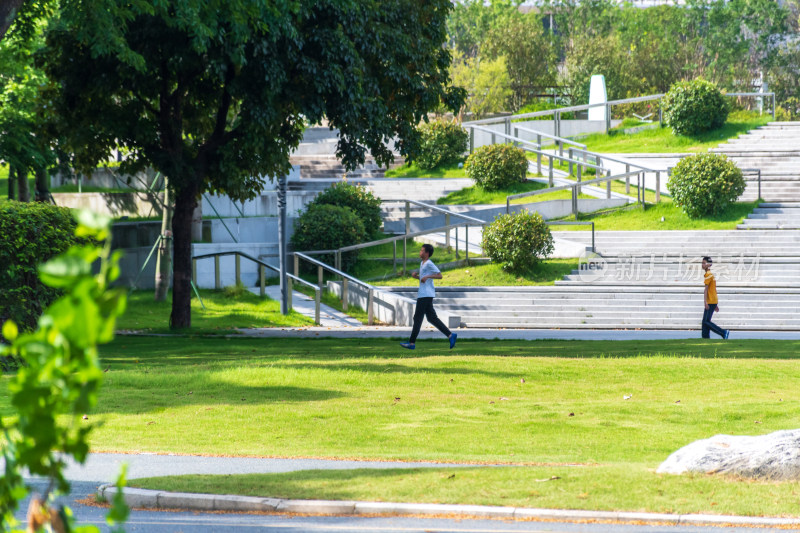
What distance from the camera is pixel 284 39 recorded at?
16.6 metres

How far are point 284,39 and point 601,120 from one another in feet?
86.0

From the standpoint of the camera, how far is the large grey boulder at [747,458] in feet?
24.3

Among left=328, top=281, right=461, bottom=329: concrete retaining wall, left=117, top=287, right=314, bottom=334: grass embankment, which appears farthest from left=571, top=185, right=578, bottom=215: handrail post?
left=117, top=287, right=314, bottom=334: grass embankment

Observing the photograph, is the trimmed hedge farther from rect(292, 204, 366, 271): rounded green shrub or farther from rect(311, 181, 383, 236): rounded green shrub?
rect(311, 181, 383, 236): rounded green shrub

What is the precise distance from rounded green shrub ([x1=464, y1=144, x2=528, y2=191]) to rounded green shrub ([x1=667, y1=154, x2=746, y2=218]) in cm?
563

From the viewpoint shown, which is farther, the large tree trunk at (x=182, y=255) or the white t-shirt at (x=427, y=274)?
the large tree trunk at (x=182, y=255)

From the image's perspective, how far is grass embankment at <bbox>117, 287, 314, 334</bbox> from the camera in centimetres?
2002

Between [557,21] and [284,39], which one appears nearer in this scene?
[284,39]

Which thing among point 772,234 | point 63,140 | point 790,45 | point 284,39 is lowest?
point 772,234

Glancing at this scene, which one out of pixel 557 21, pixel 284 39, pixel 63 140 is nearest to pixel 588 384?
pixel 284 39

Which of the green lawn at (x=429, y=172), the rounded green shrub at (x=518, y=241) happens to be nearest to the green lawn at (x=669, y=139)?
the green lawn at (x=429, y=172)

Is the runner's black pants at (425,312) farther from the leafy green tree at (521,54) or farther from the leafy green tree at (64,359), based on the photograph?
the leafy green tree at (521,54)

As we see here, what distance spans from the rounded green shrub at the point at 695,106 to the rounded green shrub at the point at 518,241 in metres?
14.4

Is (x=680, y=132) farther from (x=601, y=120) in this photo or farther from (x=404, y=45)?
(x=404, y=45)
